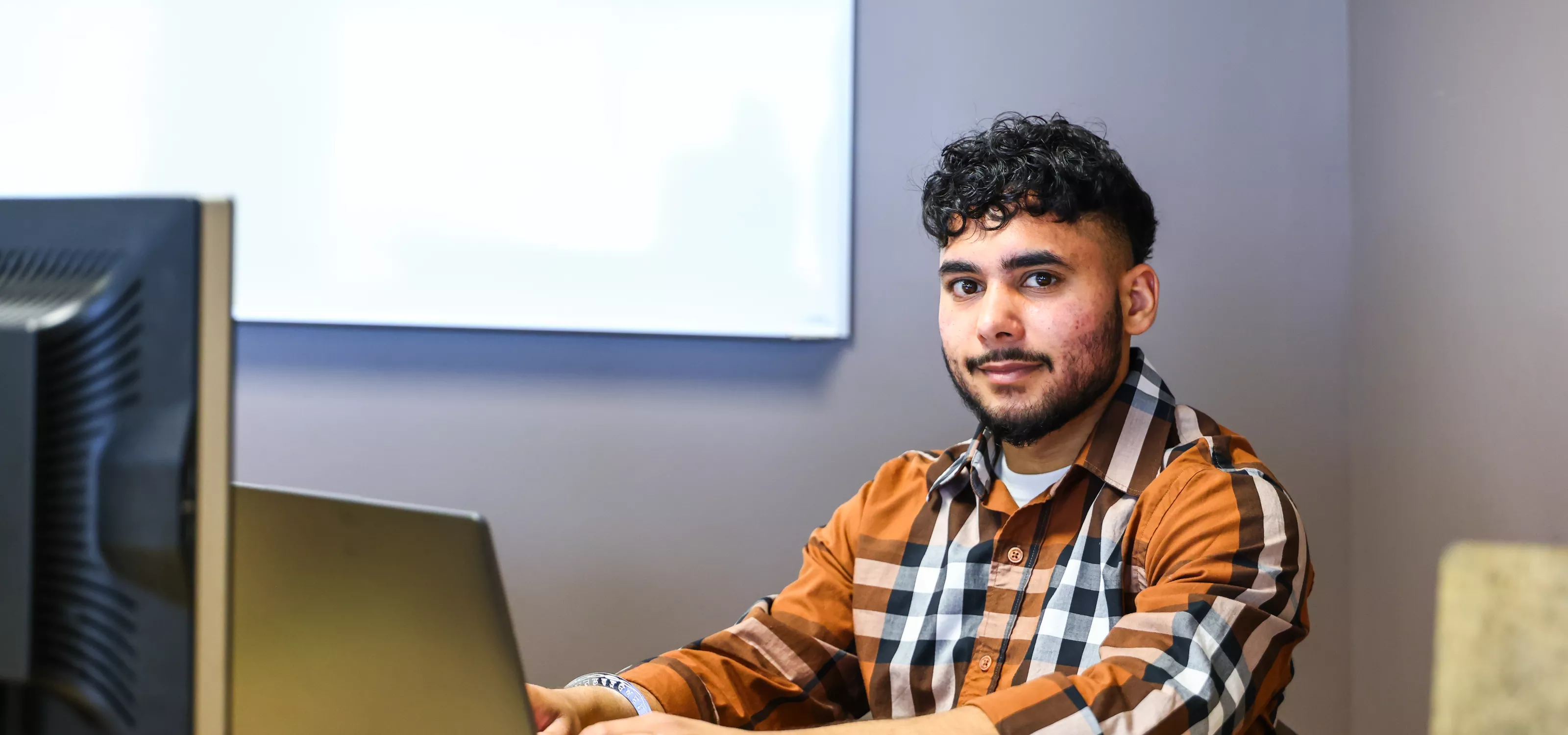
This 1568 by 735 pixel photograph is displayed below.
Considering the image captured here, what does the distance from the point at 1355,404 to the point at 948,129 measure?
2.43 ft

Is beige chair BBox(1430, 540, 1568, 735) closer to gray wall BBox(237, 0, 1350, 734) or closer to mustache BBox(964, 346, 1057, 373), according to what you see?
mustache BBox(964, 346, 1057, 373)

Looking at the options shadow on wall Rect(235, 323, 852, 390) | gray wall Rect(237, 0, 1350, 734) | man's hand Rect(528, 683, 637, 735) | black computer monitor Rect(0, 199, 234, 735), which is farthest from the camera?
shadow on wall Rect(235, 323, 852, 390)

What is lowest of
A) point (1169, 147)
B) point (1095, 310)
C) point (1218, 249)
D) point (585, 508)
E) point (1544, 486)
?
point (585, 508)

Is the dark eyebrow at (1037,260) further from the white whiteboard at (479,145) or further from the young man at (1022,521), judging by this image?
the white whiteboard at (479,145)

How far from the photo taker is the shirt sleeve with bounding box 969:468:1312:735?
0.90 m

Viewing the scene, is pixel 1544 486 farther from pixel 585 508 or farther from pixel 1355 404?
pixel 585 508

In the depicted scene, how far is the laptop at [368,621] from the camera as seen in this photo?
0.66 meters

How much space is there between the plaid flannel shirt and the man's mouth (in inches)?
4.0

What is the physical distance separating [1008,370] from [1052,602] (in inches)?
10.2

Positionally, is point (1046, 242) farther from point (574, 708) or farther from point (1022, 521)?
point (574, 708)

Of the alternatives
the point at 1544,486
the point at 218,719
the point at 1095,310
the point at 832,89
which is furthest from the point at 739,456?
the point at 218,719

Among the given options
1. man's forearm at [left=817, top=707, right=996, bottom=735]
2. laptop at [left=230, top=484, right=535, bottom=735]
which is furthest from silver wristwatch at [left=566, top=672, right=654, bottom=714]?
laptop at [left=230, top=484, right=535, bottom=735]

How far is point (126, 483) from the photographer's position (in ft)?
1.61

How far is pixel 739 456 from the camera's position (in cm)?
180
